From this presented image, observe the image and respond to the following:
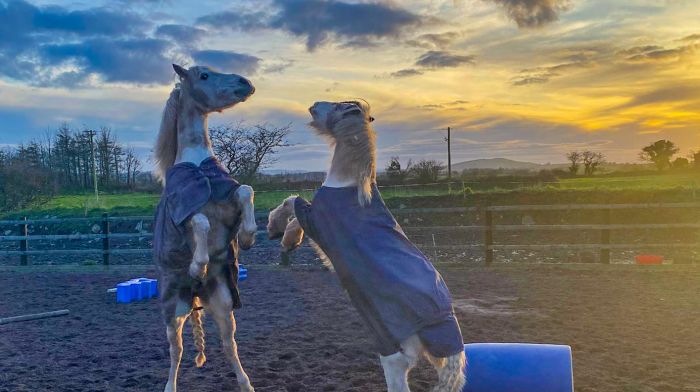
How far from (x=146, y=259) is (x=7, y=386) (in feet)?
40.4

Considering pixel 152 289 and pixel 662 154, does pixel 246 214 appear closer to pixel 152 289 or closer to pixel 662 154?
pixel 152 289

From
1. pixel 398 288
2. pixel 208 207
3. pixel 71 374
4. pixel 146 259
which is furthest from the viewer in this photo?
pixel 146 259

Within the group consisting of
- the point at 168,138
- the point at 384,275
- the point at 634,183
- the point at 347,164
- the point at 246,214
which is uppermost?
the point at 168,138

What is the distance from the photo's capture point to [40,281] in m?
11.1

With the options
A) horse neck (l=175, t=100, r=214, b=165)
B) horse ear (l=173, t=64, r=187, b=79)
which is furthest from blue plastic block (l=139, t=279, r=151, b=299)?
horse ear (l=173, t=64, r=187, b=79)

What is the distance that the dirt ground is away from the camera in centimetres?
491

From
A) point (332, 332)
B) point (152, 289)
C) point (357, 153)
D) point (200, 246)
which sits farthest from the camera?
point (152, 289)

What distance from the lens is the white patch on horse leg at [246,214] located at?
11.4 ft

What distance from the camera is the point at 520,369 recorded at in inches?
134

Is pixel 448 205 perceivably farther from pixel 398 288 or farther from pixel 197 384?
pixel 398 288

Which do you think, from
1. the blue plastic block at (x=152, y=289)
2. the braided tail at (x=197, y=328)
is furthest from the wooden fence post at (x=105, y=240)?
the braided tail at (x=197, y=328)

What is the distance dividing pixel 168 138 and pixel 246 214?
837 mm

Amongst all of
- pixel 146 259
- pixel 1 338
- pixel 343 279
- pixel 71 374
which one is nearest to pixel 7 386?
pixel 71 374

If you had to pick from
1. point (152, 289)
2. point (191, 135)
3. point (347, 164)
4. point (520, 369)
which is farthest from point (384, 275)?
point (152, 289)
